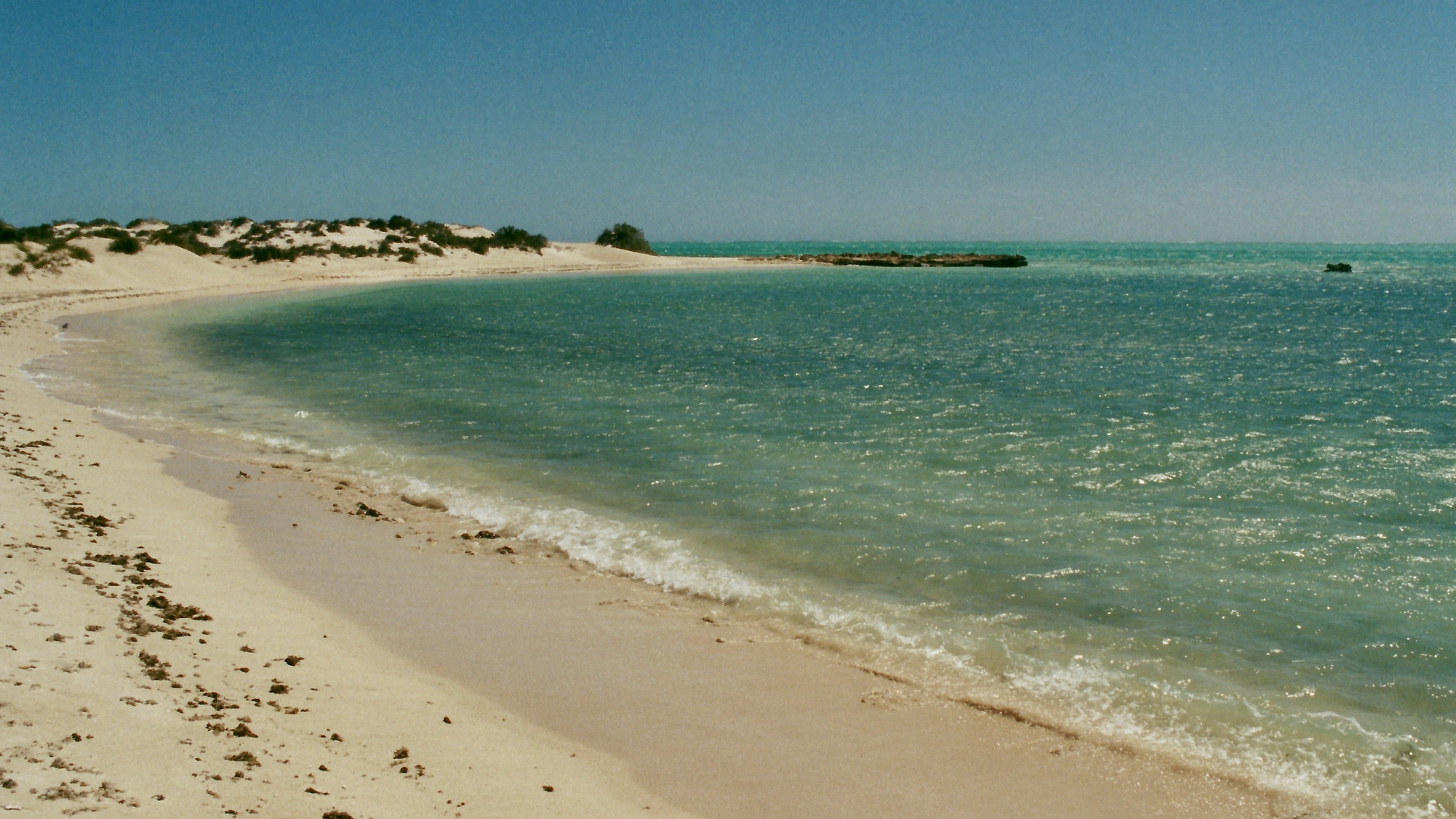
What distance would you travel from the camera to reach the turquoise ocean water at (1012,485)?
6.27m

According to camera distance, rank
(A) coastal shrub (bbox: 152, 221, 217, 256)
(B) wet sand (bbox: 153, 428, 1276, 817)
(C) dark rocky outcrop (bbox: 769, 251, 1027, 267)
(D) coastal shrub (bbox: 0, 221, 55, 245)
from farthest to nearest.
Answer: (C) dark rocky outcrop (bbox: 769, 251, 1027, 267) < (A) coastal shrub (bbox: 152, 221, 217, 256) < (D) coastal shrub (bbox: 0, 221, 55, 245) < (B) wet sand (bbox: 153, 428, 1276, 817)

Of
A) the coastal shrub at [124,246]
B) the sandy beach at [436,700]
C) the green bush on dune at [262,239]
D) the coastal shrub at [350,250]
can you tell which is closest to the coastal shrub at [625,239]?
the green bush on dune at [262,239]

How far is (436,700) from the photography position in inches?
229

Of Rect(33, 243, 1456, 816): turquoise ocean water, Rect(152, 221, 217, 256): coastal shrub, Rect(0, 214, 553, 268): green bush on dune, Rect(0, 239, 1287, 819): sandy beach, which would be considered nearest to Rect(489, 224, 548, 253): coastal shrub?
Rect(0, 214, 553, 268): green bush on dune

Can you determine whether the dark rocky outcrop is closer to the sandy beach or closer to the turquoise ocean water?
the turquoise ocean water

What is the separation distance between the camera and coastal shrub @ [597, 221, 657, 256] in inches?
3996

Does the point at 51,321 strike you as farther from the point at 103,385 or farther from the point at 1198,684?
the point at 1198,684

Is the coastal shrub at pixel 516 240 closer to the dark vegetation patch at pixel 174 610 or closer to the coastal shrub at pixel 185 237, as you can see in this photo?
the coastal shrub at pixel 185 237

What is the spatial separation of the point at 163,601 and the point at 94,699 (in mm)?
2006

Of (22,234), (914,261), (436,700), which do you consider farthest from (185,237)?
(436,700)

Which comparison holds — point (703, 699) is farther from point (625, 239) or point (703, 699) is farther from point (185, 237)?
point (625, 239)

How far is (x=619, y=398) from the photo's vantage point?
58.3 feet

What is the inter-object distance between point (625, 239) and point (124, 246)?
193ft

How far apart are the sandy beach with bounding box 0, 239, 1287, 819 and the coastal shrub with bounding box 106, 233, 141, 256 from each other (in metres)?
46.6
